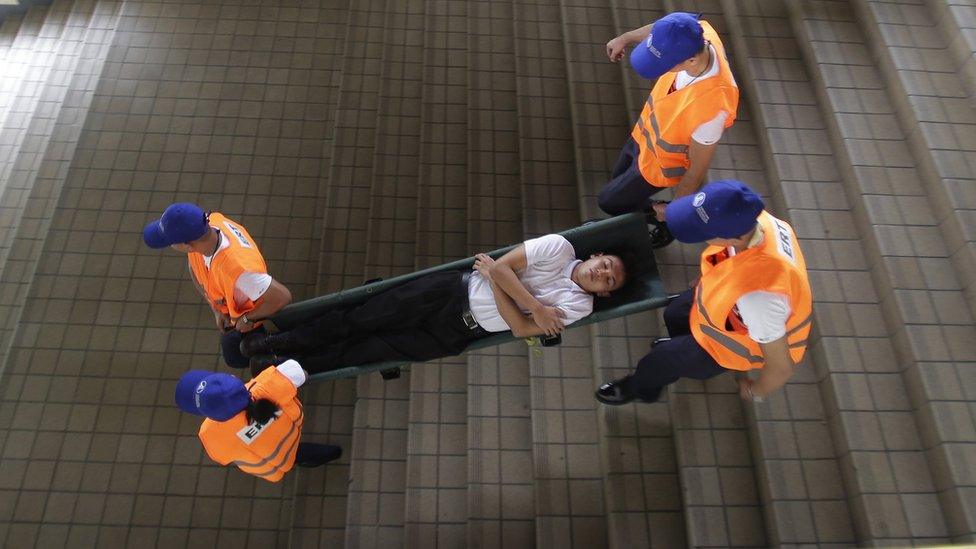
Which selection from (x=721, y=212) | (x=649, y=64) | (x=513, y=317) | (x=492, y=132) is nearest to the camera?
(x=721, y=212)

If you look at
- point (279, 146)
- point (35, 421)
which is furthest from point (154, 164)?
point (35, 421)

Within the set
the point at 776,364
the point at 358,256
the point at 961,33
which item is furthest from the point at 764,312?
the point at 358,256

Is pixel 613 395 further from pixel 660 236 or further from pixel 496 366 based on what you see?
pixel 660 236

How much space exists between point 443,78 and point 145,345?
2.99m

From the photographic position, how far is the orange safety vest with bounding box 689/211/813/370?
1992 mm

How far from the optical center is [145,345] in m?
3.78

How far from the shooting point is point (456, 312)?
289 centimetres

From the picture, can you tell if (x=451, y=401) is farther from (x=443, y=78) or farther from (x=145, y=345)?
(x=443, y=78)

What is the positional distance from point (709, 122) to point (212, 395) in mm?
2454

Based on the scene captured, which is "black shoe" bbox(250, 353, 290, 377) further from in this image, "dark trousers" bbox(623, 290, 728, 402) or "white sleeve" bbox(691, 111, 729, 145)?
"white sleeve" bbox(691, 111, 729, 145)

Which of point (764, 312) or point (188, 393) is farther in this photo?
point (188, 393)

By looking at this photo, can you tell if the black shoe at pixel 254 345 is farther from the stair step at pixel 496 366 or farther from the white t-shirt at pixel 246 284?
the stair step at pixel 496 366

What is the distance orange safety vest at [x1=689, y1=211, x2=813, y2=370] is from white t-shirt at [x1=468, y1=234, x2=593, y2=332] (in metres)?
0.57

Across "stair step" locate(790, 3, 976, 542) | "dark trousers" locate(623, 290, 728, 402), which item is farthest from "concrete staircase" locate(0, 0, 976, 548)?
"dark trousers" locate(623, 290, 728, 402)
